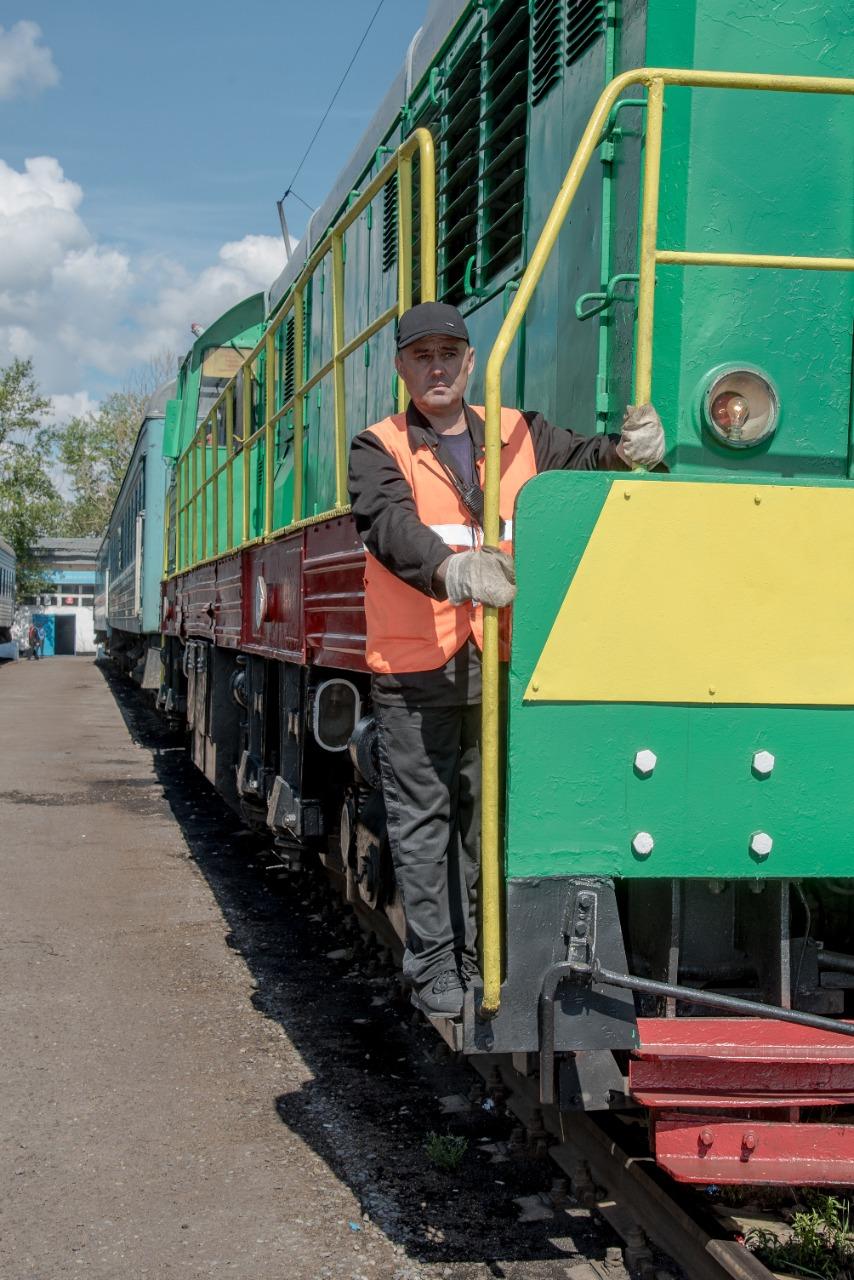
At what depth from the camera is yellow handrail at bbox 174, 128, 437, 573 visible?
11.6ft

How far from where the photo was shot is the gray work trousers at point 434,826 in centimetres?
313

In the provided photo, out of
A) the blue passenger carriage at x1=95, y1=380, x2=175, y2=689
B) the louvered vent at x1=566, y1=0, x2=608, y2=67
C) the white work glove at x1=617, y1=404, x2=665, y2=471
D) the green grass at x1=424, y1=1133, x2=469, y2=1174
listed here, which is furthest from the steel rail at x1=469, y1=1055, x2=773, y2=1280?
the blue passenger carriage at x1=95, y1=380, x2=175, y2=689

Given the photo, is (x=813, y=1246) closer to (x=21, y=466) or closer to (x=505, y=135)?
(x=505, y=135)

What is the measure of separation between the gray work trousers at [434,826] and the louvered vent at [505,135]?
1.66 meters

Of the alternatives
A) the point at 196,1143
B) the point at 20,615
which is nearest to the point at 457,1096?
the point at 196,1143

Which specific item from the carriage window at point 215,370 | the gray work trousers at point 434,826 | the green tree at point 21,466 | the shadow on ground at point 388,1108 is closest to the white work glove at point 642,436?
the gray work trousers at point 434,826

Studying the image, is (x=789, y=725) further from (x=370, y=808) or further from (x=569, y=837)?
(x=370, y=808)

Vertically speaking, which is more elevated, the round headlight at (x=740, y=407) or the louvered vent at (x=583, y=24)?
the louvered vent at (x=583, y=24)

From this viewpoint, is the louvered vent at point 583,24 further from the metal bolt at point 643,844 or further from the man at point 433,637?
the metal bolt at point 643,844

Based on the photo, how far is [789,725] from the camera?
276 cm

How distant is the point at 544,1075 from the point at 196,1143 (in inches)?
68.2

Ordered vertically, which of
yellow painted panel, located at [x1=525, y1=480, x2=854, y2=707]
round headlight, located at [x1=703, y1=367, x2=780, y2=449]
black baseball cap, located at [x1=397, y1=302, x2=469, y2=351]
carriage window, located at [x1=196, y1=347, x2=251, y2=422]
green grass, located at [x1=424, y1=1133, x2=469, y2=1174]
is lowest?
green grass, located at [x1=424, y1=1133, x2=469, y2=1174]

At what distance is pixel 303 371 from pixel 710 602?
13.1 ft

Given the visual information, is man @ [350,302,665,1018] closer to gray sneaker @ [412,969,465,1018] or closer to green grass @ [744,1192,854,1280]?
gray sneaker @ [412,969,465,1018]
